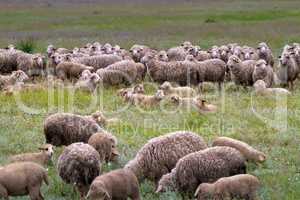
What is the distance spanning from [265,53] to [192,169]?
13493mm

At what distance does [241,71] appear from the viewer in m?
19.2

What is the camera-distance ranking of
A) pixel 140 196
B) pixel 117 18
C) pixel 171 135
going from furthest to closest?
pixel 117 18 → pixel 171 135 → pixel 140 196

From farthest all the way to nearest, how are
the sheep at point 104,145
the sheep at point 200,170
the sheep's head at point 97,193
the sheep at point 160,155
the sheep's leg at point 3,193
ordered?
the sheep at point 104,145
the sheep at point 160,155
the sheep at point 200,170
the sheep's leg at point 3,193
the sheep's head at point 97,193

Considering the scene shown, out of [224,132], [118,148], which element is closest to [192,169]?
[118,148]

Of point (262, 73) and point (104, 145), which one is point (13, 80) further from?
point (104, 145)

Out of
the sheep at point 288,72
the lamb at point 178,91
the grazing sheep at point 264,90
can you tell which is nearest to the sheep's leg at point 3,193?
the lamb at point 178,91

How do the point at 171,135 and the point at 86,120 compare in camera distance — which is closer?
the point at 171,135

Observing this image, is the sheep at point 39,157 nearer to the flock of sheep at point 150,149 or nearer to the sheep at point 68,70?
the flock of sheep at point 150,149

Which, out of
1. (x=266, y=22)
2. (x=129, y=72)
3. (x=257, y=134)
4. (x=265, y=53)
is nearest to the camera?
(x=257, y=134)

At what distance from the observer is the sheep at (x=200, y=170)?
31.4ft

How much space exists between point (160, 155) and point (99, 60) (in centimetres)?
1079

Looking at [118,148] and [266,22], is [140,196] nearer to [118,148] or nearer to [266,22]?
[118,148]

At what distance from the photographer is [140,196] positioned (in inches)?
370

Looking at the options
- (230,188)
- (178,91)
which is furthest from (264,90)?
(230,188)
